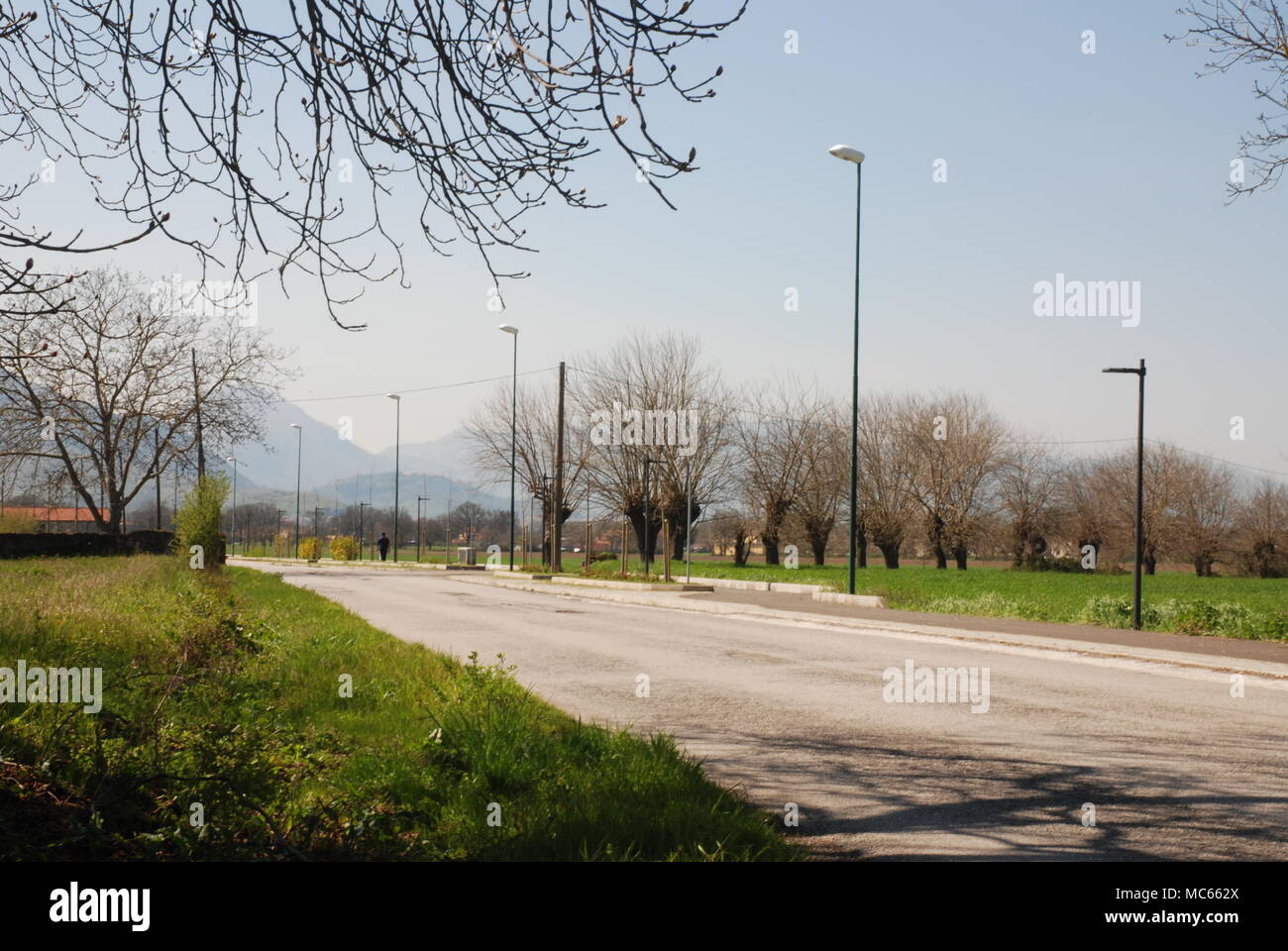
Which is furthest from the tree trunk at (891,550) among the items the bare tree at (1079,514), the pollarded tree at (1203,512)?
the pollarded tree at (1203,512)

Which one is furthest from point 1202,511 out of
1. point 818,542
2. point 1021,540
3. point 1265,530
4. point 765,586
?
point 765,586

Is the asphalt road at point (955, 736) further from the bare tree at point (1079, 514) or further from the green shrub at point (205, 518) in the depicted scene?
the bare tree at point (1079, 514)

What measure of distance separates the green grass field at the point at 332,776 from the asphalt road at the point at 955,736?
2.86 ft

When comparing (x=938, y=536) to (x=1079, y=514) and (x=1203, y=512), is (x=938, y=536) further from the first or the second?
(x=1203, y=512)

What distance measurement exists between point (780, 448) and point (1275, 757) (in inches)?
2220

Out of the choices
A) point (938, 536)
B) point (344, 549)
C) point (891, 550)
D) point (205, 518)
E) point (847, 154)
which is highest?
point (847, 154)

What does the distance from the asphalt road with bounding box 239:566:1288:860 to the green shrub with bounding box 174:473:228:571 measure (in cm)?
1054

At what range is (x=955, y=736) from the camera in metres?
7.84

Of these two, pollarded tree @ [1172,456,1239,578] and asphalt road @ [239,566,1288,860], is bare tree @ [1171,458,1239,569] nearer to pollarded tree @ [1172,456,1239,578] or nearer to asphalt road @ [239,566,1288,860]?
pollarded tree @ [1172,456,1239,578]

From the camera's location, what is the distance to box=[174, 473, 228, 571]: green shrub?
23.9m

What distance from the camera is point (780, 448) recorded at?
6322 centimetres

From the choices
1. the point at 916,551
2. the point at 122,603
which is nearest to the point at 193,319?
the point at 122,603

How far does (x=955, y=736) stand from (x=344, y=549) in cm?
6004

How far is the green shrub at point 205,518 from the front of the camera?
78.4ft
